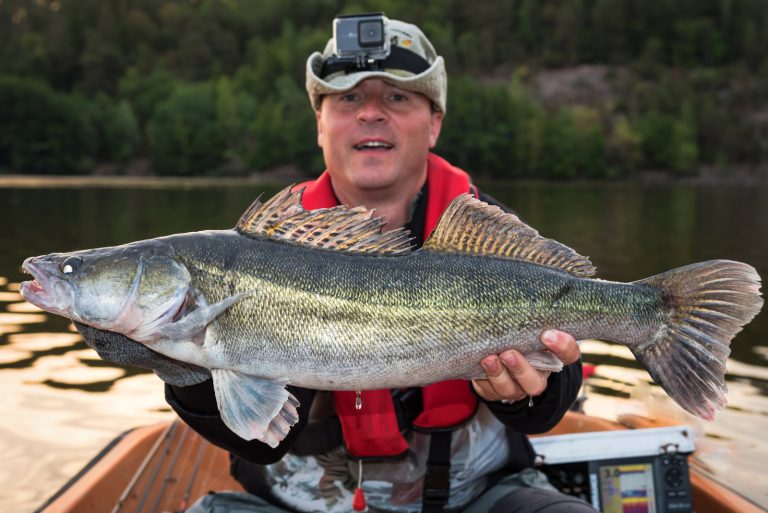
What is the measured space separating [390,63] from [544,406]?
2261 mm

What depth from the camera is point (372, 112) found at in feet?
15.3

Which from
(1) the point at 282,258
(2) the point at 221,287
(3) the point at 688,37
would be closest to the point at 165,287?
(2) the point at 221,287

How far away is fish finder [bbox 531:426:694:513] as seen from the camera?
5094 mm

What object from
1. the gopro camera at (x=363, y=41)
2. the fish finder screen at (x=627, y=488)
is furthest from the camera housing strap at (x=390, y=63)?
the fish finder screen at (x=627, y=488)

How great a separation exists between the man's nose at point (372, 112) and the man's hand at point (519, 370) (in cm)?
176

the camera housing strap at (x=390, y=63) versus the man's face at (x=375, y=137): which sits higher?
the camera housing strap at (x=390, y=63)

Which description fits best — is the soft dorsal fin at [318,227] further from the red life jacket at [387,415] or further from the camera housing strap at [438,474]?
the camera housing strap at [438,474]

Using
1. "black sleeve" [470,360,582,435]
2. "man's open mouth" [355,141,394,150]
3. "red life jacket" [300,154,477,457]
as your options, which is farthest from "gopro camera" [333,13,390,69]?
"black sleeve" [470,360,582,435]

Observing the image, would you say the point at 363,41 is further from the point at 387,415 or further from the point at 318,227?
the point at 387,415

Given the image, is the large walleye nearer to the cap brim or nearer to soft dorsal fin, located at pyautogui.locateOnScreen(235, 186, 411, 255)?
soft dorsal fin, located at pyautogui.locateOnScreen(235, 186, 411, 255)

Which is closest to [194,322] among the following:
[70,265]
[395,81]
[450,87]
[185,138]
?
[70,265]

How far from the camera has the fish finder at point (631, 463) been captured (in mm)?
5094

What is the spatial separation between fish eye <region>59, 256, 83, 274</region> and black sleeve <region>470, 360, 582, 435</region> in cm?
216

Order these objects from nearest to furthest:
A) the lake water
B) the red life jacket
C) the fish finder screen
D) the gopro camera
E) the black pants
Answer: the black pants → the red life jacket → the gopro camera → the fish finder screen → the lake water
